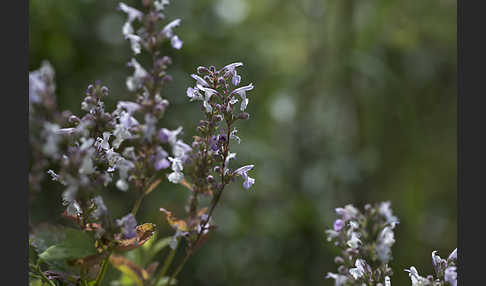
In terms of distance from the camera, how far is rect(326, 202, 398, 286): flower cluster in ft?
1.50

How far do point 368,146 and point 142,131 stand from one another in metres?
1.66

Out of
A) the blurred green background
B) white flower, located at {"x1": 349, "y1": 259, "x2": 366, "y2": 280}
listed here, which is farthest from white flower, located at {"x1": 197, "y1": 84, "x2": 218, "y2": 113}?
the blurred green background

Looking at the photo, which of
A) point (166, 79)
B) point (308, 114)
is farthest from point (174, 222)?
point (308, 114)

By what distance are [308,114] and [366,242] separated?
1496 mm

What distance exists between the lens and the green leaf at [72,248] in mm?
419

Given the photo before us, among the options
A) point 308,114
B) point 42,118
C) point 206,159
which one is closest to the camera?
point 42,118

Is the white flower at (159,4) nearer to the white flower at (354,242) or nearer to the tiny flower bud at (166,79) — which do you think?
the tiny flower bud at (166,79)

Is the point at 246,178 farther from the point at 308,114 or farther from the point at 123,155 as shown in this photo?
the point at 308,114

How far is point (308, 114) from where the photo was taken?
1.96 metres

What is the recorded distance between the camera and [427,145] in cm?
215

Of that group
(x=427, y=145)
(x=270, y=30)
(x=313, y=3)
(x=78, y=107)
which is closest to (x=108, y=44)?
(x=78, y=107)

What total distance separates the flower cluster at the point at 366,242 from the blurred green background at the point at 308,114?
106 cm

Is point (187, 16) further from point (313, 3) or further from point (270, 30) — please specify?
point (270, 30)

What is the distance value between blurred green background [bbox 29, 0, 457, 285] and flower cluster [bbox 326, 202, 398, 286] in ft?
3.47
